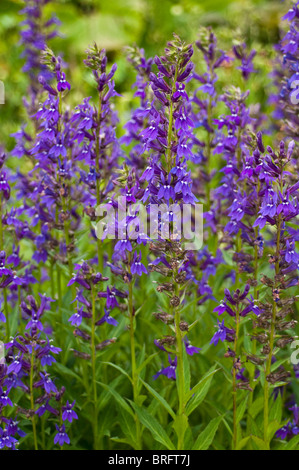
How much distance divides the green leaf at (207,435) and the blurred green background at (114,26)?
23.2ft

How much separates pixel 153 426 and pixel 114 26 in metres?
10.2

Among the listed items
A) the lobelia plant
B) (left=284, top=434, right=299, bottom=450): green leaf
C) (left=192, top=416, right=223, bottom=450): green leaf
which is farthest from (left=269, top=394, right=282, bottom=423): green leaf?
(left=192, top=416, right=223, bottom=450): green leaf

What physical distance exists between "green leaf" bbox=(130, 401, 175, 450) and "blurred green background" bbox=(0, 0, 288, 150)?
6.98 metres

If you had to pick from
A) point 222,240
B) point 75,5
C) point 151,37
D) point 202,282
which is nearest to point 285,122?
point 222,240

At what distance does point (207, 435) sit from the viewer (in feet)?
11.8

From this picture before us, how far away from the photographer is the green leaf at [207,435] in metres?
3.57

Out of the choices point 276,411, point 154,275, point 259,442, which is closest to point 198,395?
point 259,442

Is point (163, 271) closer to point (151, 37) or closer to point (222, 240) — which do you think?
point (222, 240)

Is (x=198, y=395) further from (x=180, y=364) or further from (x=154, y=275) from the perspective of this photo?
(x=154, y=275)

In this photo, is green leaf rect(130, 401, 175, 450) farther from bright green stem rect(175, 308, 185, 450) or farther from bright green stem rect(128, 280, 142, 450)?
bright green stem rect(175, 308, 185, 450)

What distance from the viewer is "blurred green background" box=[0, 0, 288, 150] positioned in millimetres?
10344

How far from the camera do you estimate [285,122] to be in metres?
4.49

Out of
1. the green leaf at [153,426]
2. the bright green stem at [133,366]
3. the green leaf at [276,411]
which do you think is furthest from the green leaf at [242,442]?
the bright green stem at [133,366]
